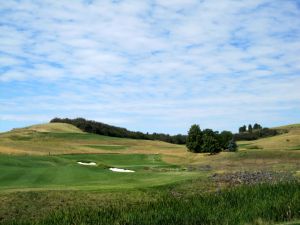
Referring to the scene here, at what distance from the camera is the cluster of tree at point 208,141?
97.3 m

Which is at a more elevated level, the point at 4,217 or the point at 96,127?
the point at 96,127

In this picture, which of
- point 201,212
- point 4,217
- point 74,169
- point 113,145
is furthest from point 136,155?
point 201,212

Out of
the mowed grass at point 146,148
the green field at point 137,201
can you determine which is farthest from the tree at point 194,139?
the green field at point 137,201

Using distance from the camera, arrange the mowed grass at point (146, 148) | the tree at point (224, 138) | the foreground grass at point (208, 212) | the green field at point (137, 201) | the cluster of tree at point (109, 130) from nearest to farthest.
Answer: the foreground grass at point (208, 212), the green field at point (137, 201), the mowed grass at point (146, 148), the tree at point (224, 138), the cluster of tree at point (109, 130)

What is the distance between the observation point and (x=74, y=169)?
4481 centimetres

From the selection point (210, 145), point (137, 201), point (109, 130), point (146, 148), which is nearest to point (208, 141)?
point (210, 145)

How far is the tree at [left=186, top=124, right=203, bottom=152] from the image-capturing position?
9975 centimetres

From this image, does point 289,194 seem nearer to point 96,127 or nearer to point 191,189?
point 191,189

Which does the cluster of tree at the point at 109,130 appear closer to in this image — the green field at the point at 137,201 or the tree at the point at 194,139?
the tree at the point at 194,139

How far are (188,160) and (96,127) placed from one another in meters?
78.3

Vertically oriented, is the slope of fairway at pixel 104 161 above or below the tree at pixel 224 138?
below

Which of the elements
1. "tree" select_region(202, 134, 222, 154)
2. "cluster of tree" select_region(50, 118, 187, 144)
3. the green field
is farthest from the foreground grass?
"cluster of tree" select_region(50, 118, 187, 144)

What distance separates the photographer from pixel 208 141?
97.1 meters

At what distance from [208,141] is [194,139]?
4.32 meters
